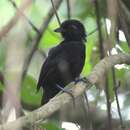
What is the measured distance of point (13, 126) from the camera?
1400 millimetres

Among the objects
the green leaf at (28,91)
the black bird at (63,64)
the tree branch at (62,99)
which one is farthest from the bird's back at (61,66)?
the tree branch at (62,99)

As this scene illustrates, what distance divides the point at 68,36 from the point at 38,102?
3.36 ft

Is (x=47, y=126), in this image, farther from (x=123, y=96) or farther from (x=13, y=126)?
(x=123, y=96)

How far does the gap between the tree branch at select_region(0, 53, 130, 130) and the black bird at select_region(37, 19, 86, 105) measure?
2.24ft

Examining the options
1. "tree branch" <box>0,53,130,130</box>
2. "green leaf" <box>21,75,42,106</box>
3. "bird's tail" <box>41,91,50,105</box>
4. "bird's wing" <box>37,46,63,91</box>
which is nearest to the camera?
"tree branch" <box>0,53,130,130</box>

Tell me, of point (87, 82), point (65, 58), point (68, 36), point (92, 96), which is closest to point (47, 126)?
point (87, 82)

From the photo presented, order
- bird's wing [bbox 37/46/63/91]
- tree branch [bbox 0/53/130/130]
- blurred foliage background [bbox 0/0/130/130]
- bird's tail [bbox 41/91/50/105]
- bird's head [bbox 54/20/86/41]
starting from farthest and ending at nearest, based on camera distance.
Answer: bird's head [bbox 54/20/86/41] → bird's wing [bbox 37/46/63/91] → bird's tail [bbox 41/91/50/105] → blurred foliage background [bbox 0/0/130/130] → tree branch [bbox 0/53/130/130]

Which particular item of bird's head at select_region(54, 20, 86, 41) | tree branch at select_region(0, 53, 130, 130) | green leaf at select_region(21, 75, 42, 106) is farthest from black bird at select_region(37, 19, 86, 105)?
tree branch at select_region(0, 53, 130, 130)

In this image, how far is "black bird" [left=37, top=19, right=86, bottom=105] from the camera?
316cm

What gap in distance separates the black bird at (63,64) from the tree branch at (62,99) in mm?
684

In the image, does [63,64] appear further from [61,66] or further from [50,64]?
[50,64]

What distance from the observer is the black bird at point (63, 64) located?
3160 millimetres

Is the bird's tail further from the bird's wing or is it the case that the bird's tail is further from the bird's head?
the bird's head

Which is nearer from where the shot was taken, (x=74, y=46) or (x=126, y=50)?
(x=126, y=50)
